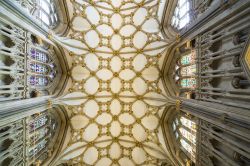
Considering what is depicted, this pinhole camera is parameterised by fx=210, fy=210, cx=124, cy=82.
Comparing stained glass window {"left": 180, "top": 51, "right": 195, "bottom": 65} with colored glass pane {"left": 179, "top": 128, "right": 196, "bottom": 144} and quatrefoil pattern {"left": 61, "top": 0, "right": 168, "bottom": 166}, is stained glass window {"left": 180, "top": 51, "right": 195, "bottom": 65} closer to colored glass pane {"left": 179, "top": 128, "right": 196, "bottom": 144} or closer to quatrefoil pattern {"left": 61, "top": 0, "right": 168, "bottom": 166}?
quatrefoil pattern {"left": 61, "top": 0, "right": 168, "bottom": 166}

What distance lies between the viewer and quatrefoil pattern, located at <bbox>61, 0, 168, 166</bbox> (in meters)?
17.8

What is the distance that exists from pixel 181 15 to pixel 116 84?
8423mm

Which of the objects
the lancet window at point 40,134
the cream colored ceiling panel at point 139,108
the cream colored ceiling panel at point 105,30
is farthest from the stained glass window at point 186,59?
the lancet window at point 40,134

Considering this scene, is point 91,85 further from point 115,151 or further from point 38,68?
point 115,151

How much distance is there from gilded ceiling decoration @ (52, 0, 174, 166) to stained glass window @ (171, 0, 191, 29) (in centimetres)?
180

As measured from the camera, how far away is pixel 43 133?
48.0 ft

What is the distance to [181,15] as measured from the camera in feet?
49.4

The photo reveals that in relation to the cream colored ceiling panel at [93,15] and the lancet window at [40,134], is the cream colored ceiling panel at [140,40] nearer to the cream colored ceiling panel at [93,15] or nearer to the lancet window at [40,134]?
the cream colored ceiling panel at [93,15]

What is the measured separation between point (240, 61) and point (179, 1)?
9174mm

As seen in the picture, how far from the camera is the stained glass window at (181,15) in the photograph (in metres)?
14.1

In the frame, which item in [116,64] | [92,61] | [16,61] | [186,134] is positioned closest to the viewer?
[16,61]

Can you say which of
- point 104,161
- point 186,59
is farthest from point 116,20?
point 104,161

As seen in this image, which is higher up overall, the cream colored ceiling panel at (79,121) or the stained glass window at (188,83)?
the stained glass window at (188,83)

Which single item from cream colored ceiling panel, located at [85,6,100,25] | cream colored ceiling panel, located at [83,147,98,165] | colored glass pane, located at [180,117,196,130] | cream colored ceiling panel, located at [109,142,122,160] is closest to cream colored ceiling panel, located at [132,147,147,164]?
cream colored ceiling panel, located at [109,142,122,160]
